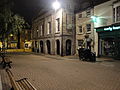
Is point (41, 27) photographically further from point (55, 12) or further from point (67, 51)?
point (67, 51)

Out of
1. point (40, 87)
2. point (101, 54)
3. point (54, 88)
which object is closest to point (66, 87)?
point (54, 88)

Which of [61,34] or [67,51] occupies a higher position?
[61,34]

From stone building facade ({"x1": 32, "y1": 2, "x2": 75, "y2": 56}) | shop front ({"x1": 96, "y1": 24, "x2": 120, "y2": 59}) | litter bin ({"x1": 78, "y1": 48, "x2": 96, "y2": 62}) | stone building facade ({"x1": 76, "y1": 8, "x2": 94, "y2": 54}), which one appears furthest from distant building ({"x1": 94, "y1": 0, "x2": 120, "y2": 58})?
stone building facade ({"x1": 32, "y1": 2, "x2": 75, "y2": 56})

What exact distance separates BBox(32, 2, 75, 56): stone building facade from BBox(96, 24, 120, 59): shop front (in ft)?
22.6

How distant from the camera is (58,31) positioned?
29.5 metres

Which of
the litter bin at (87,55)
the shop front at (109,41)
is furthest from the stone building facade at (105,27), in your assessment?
the litter bin at (87,55)

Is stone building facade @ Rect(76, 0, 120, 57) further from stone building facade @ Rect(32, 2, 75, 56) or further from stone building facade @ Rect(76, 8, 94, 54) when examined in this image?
stone building facade @ Rect(32, 2, 75, 56)

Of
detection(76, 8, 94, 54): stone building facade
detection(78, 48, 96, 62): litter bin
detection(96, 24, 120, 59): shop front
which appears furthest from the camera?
detection(76, 8, 94, 54): stone building facade

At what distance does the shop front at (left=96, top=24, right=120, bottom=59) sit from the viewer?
19609 mm

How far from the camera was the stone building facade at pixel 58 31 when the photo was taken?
28.0 metres

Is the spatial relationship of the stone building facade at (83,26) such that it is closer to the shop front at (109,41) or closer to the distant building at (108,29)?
the distant building at (108,29)

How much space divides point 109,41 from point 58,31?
34.7 feet

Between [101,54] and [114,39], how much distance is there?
2.99m

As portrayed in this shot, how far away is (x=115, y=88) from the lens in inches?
276
